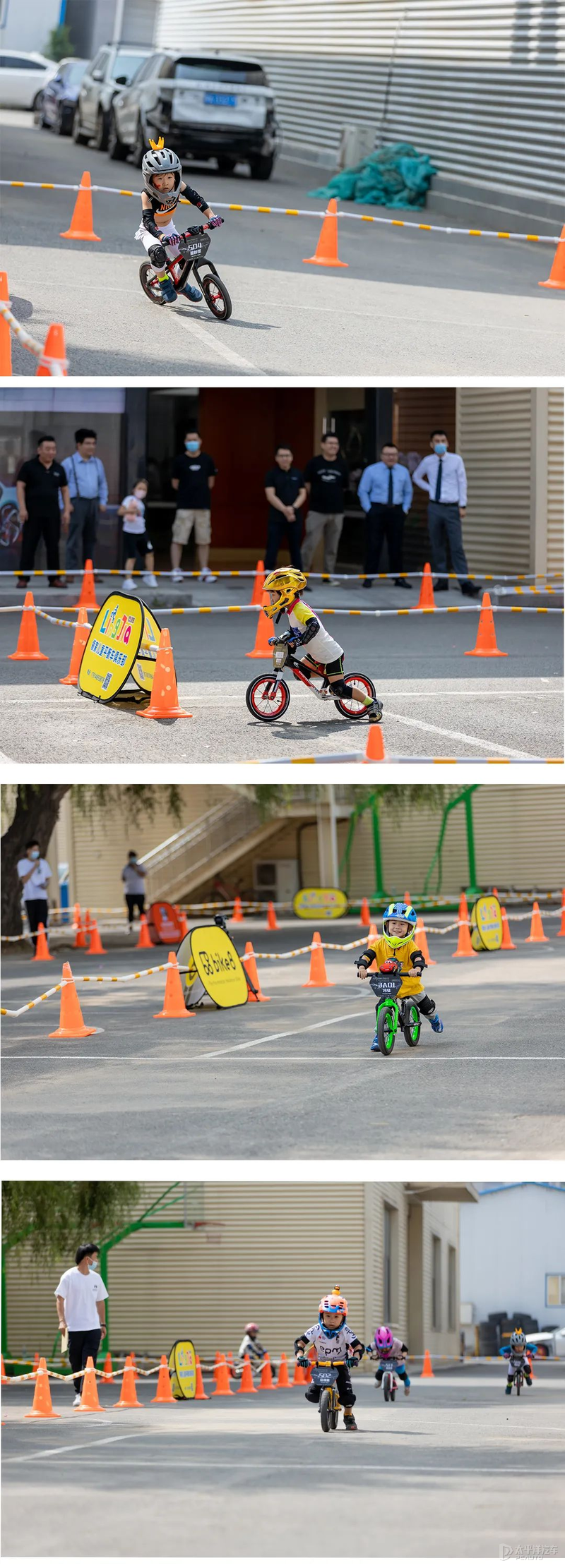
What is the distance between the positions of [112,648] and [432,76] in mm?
18103

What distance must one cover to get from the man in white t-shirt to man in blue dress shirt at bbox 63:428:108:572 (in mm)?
9093

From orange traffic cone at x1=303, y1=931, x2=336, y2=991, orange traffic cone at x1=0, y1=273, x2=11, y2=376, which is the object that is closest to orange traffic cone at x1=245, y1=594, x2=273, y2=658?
orange traffic cone at x1=303, y1=931, x2=336, y2=991

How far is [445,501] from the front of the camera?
754 inches

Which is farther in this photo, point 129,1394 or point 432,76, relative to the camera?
point 432,76

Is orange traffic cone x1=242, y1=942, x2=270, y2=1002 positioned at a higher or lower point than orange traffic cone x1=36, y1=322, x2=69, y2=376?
lower

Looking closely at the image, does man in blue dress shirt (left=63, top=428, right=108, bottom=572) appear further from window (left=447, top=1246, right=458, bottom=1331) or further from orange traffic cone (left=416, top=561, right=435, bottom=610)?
window (left=447, top=1246, right=458, bottom=1331)

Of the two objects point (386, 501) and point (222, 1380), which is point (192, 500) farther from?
point (222, 1380)

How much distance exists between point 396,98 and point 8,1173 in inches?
949

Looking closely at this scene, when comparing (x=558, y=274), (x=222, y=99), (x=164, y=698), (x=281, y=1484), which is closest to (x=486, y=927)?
(x=558, y=274)

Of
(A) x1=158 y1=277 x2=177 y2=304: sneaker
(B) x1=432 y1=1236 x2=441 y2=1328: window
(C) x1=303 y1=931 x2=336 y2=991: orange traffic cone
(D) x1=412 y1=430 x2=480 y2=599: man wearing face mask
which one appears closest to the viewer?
(A) x1=158 y1=277 x2=177 y2=304: sneaker

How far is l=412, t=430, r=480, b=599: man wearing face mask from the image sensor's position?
1886 centimetres

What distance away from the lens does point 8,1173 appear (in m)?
8.35

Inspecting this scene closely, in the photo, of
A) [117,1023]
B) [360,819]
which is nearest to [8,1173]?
[117,1023]

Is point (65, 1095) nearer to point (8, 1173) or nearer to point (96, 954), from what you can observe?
point (8, 1173)
